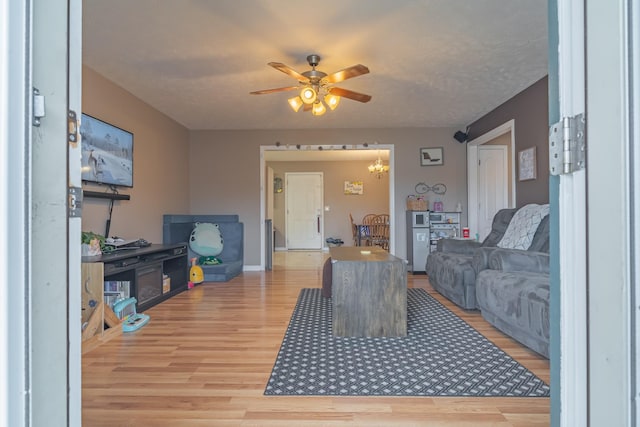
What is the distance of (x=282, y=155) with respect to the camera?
829 cm

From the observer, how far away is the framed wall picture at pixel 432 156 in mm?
5707

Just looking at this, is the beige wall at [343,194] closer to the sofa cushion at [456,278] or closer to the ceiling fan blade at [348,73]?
the sofa cushion at [456,278]

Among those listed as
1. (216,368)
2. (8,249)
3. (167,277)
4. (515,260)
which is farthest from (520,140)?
(8,249)

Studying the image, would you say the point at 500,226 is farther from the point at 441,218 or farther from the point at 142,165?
the point at 142,165

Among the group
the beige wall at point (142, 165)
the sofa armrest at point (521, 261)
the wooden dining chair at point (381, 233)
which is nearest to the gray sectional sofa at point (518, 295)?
the sofa armrest at point (521, 261)

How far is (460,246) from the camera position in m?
4.15

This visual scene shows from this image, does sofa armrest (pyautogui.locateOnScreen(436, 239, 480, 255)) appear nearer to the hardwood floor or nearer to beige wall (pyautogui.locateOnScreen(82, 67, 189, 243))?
the hardwood floor

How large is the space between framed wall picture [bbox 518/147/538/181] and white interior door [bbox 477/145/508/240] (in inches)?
49.9

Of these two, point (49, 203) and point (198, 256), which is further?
point (198, 256)

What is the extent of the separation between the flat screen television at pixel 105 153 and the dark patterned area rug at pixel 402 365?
249 centimetres

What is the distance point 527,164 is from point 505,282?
2.11 m

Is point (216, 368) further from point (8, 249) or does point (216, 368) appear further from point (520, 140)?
point (520, 140)

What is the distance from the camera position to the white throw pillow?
10.1 feet

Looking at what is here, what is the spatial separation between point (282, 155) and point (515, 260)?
6.30m
